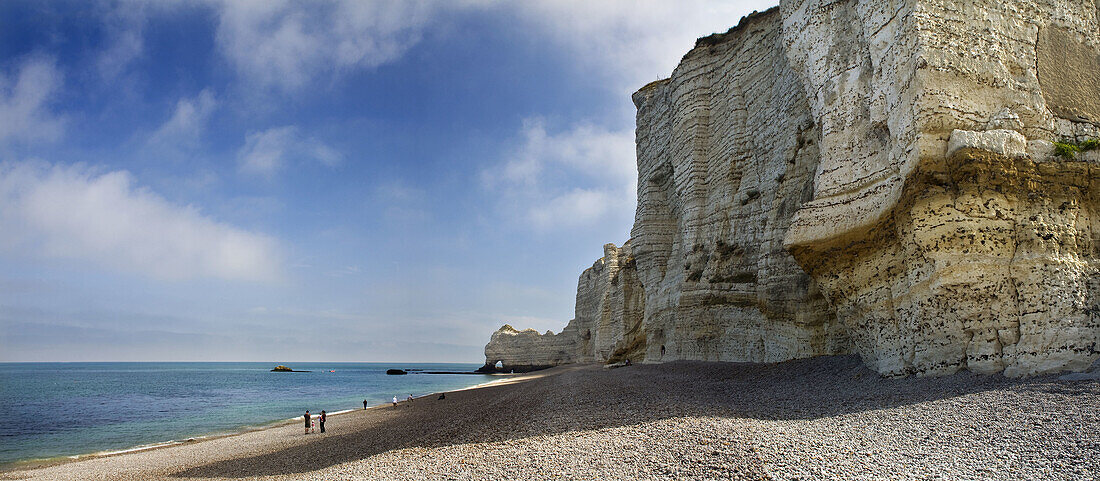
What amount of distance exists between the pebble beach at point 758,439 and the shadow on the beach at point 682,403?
0.05 m

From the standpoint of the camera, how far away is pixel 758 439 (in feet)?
20.8

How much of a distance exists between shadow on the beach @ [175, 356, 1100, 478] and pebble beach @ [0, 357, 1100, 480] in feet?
0.16

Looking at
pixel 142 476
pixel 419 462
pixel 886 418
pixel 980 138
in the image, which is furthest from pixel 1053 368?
pixel 142 476

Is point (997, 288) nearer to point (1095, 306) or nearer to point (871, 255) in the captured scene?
point (1095, 306)

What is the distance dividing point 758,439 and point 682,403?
340 cm

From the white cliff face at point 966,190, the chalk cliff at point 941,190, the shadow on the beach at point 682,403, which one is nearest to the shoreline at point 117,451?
the shadow on the beach at point 682,403

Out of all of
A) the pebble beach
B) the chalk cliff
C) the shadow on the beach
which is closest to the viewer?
the pebble beach

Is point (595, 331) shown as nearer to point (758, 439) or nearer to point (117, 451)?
point (117, 451)

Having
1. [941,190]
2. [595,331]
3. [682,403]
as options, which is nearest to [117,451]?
[682,403]

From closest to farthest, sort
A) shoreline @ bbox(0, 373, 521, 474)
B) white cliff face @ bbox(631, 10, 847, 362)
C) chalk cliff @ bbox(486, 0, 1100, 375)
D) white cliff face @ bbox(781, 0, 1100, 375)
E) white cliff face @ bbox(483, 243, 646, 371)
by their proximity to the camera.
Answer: white cliff face @ bbox(781, 0, 1100, 375)
chalk cliff @ bbox(486, 0, 1100, 375)
shoreline @ bbox(0, 373, 521, 474)
white cliff face @ bbox(631, 10, 847, 362)
white cliff face @ bbox(483, 243, 646, 371)

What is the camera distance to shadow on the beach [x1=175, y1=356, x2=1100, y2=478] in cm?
805

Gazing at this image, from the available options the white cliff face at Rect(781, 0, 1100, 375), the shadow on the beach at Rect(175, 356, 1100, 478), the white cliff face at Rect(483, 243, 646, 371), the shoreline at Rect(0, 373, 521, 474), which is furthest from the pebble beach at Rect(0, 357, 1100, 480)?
the white cliff face at Rect(483, 243, 646, 371)

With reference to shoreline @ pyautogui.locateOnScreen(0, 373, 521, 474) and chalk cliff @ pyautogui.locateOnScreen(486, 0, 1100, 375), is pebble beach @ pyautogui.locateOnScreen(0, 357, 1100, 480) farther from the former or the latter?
shoreline @ pyautogui.locateOnScreen(0, 373, 521, 474)

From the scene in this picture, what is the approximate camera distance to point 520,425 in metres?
9.74
